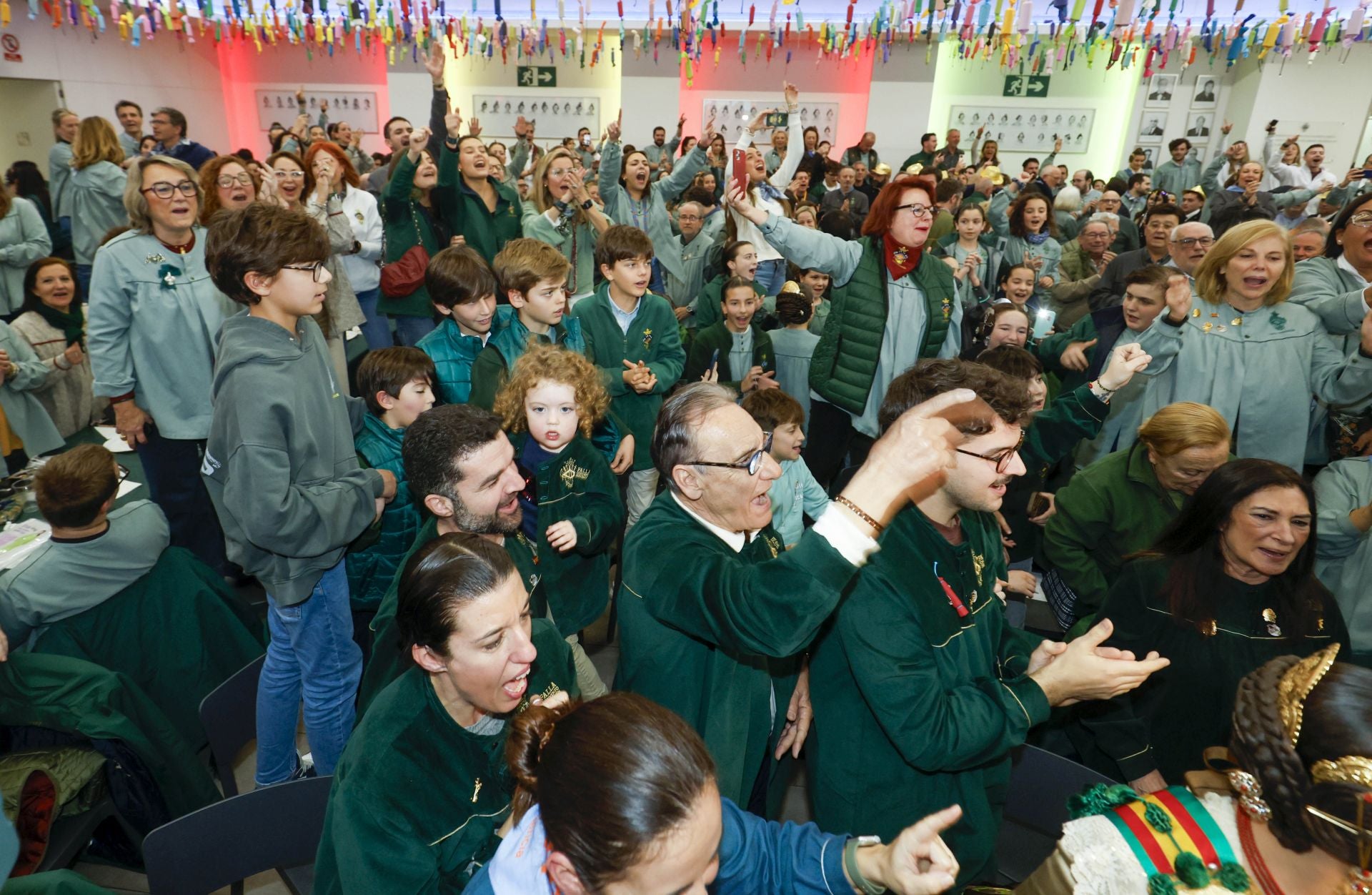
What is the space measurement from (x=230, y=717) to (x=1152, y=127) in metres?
15.2

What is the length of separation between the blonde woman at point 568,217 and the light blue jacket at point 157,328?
2336 mm

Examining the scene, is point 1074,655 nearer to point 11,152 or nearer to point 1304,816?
point 1304,816

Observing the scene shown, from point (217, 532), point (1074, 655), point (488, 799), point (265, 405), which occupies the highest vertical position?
point (265, 405)

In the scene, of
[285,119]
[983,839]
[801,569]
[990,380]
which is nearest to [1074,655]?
[983,839]

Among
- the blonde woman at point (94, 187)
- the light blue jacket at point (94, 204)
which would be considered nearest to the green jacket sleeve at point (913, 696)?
the blonde woman at point (94, 187)

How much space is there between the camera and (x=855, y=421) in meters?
3.84

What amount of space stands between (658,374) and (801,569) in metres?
2.50

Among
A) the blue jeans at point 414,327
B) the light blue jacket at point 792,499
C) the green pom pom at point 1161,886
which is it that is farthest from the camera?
the blue jeans at point 414,327

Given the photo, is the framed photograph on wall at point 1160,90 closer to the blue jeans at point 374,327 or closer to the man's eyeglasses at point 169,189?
the blue jeans at point 374,327

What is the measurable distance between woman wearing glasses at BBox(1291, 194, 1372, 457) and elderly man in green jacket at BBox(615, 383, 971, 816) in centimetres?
279

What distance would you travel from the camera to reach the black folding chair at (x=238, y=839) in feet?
5.23

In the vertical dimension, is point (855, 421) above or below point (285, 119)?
below

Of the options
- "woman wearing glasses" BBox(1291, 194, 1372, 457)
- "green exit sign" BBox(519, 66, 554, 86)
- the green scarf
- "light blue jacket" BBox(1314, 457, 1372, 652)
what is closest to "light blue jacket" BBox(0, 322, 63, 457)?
the green scarf

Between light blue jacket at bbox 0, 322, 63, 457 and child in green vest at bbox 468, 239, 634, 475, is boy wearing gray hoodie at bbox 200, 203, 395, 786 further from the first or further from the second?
light blue jacket at bbox 0, 322, 63, 457
